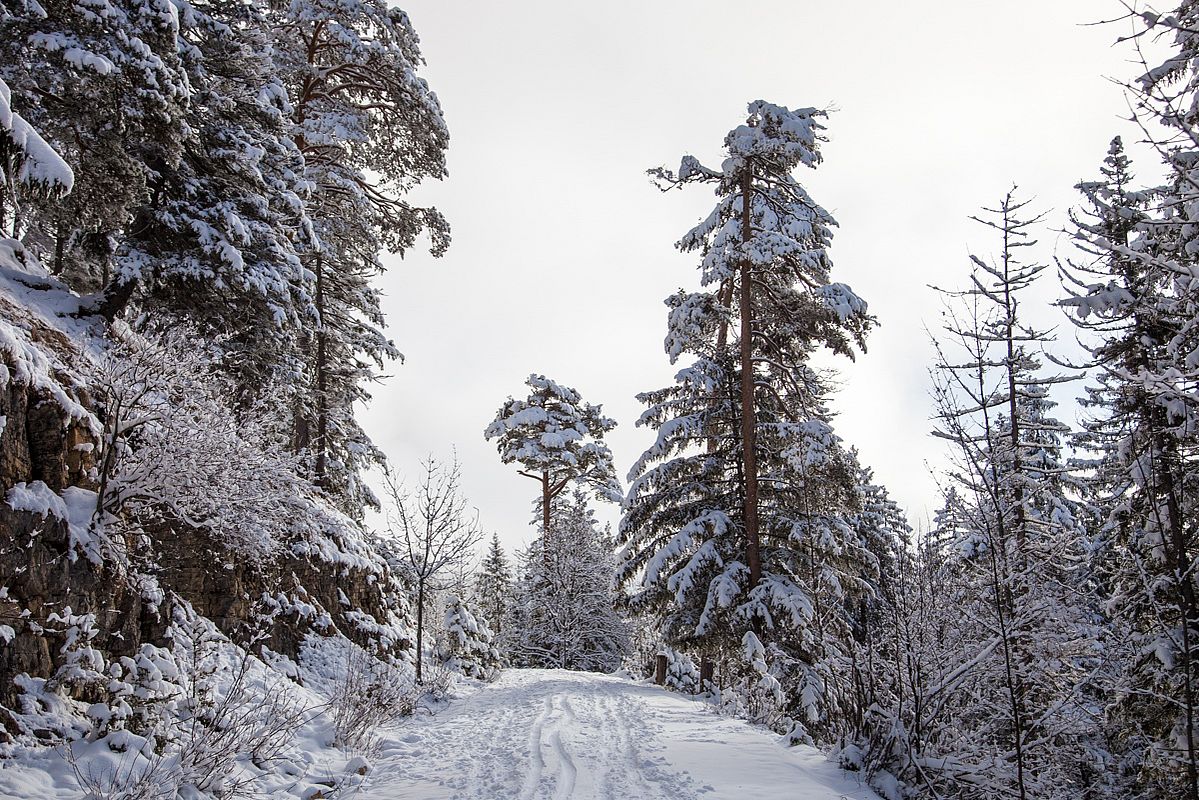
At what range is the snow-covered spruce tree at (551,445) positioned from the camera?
30766 millimetres

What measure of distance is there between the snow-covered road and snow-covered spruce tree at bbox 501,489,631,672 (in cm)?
1885

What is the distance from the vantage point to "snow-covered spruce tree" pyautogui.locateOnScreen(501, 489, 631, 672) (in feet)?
100

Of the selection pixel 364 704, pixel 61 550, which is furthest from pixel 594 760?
pixel 61 550

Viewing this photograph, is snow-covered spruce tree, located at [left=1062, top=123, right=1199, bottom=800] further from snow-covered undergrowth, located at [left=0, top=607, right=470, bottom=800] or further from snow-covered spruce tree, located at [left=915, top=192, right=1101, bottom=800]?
snow-covered undergrowth, located at [left=0, top=607, right=470, bottom=800]

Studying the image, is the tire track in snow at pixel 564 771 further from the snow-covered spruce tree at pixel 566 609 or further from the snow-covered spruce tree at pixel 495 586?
the snow-covered spruce tree at pixel 495 586

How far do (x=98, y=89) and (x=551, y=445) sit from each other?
76.5ft

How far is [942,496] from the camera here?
8.22 metres

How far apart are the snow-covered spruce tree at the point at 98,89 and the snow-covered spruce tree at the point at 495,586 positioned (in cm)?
3264

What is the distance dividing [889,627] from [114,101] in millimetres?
11231

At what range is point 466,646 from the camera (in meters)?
20.8

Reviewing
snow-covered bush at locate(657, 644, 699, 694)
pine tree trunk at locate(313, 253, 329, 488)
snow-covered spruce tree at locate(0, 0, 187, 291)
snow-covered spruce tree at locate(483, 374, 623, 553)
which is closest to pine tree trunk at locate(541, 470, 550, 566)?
snow-covered spruce tree at locate(483, 374, 623, 553)

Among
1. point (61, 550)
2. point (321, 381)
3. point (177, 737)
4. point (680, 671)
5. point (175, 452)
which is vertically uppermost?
point (321, 381)

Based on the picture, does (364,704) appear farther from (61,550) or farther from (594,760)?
(61,550)

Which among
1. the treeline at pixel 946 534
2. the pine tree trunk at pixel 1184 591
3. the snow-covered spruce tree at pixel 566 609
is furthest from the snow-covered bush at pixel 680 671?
the pine tree trunk at pixel 1184 591
